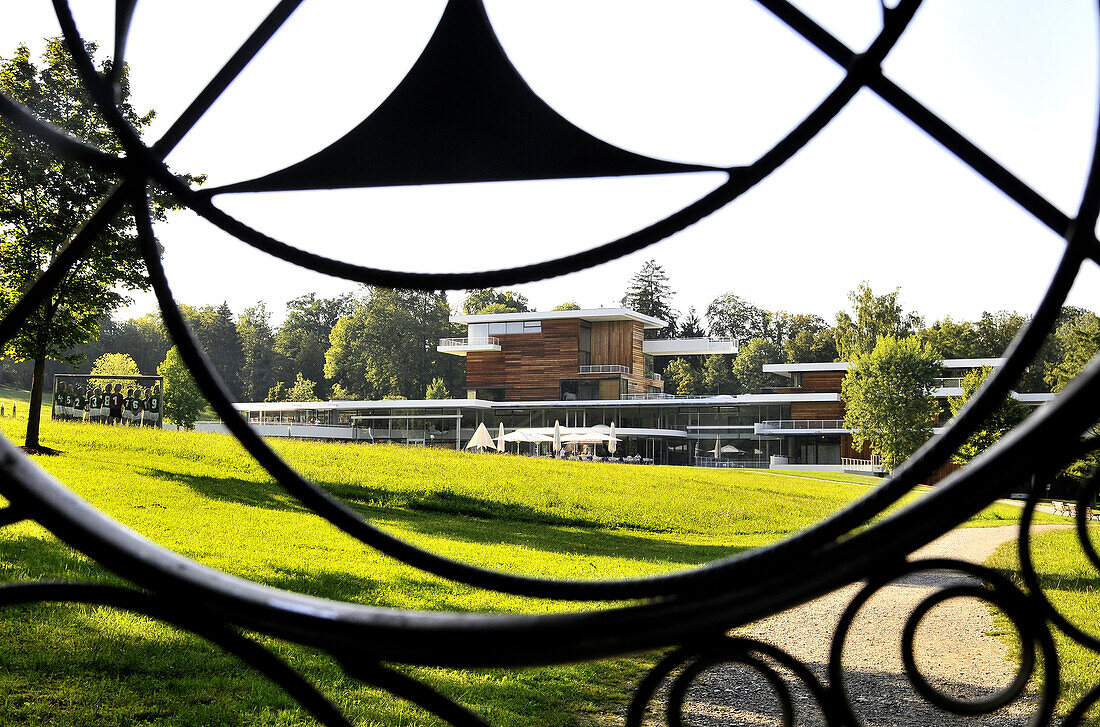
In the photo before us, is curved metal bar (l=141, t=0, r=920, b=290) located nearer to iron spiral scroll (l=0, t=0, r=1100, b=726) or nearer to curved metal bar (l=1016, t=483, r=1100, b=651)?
iron spiral scroll (l=0, t=0, r=1100, b=726)

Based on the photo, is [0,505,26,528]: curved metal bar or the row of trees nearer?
[0,505,26,528]: curved metal bar

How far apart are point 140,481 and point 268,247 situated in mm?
10312

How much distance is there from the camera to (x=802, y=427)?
123 feet

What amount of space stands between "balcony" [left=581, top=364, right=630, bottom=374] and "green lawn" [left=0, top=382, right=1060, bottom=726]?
19.6 metres

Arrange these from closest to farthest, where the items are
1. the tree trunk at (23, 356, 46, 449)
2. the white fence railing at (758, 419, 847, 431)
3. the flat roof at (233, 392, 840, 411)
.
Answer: the tree trunk at (23, 356, 46, 449), the white fence railing at (758, 419, 847, 431), the flat roof at (233, 392, 840, 411)

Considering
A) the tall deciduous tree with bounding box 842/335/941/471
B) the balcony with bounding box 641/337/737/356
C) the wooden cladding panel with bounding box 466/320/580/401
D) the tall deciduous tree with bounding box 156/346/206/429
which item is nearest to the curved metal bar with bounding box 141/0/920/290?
the tall deciduous tree with bounding box 842/335/941/471

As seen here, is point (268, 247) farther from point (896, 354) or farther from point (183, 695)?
point (896, 354)

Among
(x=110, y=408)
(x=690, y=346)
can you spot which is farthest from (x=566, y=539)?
(x=690, y=346)

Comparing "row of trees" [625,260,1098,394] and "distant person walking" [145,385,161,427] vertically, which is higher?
"row of trees" [625,260,1098,394]

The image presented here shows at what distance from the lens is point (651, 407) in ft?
130

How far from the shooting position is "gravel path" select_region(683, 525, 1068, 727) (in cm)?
377

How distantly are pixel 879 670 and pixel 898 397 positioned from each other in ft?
76.3

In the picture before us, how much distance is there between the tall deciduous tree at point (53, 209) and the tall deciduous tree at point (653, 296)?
59243 mm

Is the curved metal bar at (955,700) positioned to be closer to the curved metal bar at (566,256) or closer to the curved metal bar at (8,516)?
the curved metal bar at (566,256)
